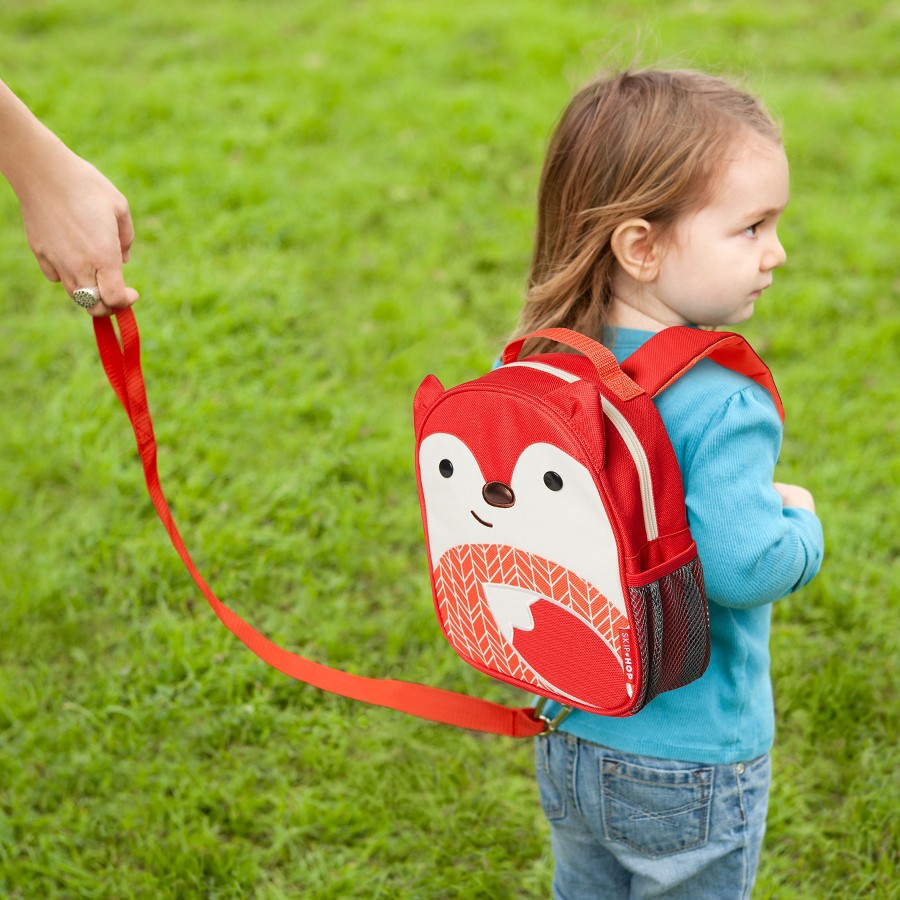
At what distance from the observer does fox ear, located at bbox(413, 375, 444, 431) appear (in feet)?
5.40

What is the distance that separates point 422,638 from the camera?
300 cm

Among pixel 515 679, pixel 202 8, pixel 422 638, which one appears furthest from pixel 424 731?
pixel 202 8

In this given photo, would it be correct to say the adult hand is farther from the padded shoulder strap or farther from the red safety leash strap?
the padded shoulder strap

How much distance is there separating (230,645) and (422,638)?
52 centimetres

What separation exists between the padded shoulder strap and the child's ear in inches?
6.3

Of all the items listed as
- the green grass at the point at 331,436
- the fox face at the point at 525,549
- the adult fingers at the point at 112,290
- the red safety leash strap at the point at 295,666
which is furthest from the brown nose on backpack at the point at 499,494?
the green grass at the point at 331,436

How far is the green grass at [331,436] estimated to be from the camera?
2.53 meters

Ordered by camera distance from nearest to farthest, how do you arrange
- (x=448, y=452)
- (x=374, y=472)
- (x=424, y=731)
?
(x=448, y=452)
(x=424, y=731)
(x=374, y=472)

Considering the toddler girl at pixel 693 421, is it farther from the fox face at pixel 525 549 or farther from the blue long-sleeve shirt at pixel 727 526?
the fox face at pixel 525 549

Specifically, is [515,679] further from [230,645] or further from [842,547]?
[842,547]

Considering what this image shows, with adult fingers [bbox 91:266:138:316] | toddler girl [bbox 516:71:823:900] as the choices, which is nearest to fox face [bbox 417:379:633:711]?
toddler girl [bbox 516:71:823:900]

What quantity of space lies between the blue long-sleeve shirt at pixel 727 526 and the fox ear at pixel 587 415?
17cm

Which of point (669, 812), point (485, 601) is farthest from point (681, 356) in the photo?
point (669, 812)

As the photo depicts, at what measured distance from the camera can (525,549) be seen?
154 cm
